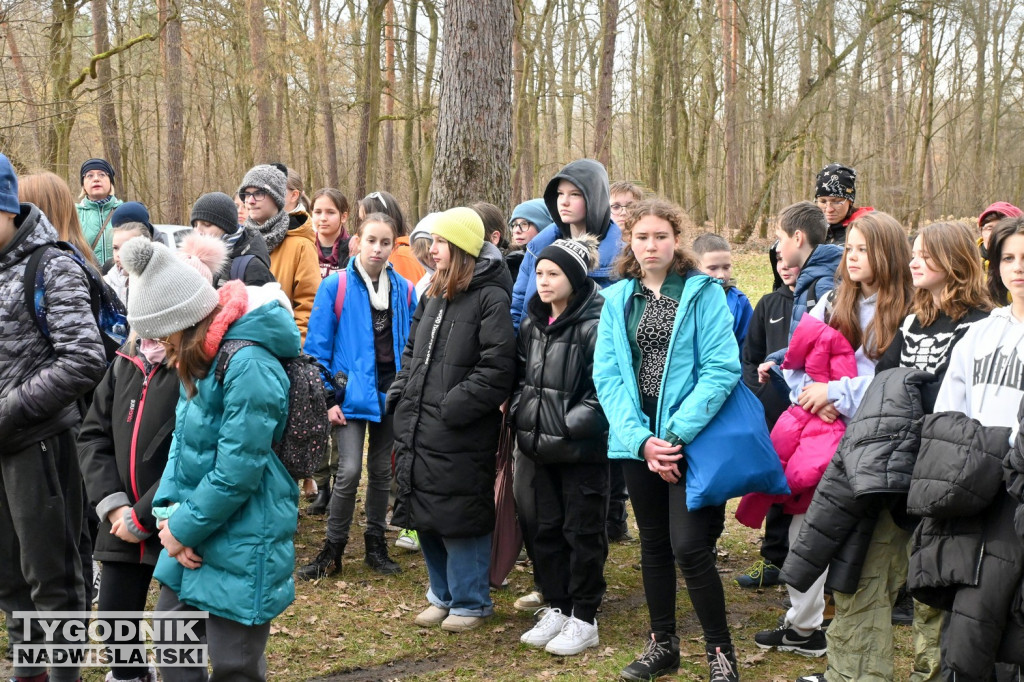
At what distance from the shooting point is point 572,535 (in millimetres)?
4672

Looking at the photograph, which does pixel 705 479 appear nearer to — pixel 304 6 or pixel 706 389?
pixel 706 389

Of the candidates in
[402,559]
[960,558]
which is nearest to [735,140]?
[402,559]

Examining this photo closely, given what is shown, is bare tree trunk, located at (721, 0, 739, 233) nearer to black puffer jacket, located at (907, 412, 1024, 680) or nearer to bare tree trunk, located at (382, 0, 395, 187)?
bare tree trunk, located at (382, 0, 395, 187)

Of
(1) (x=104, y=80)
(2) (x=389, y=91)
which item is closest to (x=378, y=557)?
(1) (x=104, y=80)

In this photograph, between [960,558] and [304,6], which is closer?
[960,558]

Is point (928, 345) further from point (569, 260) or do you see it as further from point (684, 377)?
point (569, 260)

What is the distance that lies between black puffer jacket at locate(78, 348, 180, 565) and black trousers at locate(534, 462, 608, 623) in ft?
6.56

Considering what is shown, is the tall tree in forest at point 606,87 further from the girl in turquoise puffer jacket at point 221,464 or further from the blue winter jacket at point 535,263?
the girl in turquoise puffer jacket at point 221,464

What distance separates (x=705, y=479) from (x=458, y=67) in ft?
14.5

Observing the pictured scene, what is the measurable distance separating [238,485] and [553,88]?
2652 cm

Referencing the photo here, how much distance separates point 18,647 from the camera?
391 cm

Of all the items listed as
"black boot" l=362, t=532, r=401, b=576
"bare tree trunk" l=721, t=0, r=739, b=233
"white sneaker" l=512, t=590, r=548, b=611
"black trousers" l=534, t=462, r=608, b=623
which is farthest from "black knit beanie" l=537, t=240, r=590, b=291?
"bare tree trunk" l=721, t=0, r=739, b=233

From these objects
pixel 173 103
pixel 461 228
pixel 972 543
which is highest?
pixel 173 103

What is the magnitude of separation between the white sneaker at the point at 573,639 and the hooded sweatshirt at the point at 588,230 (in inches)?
69.1
